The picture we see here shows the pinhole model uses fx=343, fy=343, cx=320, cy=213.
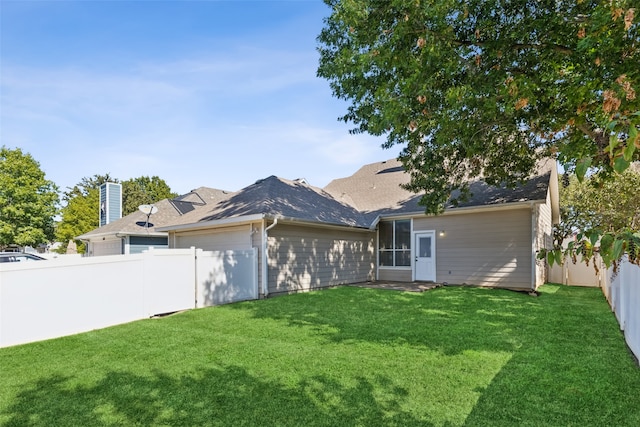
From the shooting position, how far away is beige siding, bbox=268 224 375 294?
10.2 metres

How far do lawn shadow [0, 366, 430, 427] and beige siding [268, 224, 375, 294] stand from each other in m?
6.17

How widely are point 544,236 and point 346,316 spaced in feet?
31.7

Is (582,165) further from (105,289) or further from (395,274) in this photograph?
(395,274)

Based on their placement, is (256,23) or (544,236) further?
(544,236)

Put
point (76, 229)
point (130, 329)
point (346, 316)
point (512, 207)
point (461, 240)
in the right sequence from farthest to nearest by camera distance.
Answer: point (76, 229)
point (461, 240)
point (512, 207)
point (346, 316)
point (130, 329)

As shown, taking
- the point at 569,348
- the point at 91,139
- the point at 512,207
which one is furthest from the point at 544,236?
the point at 91,139

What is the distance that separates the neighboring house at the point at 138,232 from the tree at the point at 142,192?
810 inches

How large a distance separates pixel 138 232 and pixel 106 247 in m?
3.42

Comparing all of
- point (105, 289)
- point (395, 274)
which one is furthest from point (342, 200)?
point (105, 289)

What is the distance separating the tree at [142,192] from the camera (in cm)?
3731

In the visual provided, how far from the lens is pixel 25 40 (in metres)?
8.50

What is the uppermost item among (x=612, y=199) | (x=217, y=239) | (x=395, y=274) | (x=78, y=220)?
(x=612, y=199)

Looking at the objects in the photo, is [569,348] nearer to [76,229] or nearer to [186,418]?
[186,418]

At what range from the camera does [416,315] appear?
7016 millimetres
